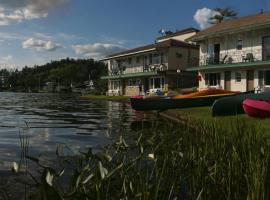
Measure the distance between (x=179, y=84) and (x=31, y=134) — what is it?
111 ft

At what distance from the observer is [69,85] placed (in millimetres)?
115062

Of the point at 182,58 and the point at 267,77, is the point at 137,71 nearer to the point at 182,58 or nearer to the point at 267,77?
the point at 182,58

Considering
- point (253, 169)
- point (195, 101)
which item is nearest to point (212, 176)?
point (253, 169)

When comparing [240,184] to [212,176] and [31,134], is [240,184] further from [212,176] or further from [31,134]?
[31,134]

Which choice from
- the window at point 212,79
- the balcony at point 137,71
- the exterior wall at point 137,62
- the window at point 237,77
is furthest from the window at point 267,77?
the exterior wall at point 137,62

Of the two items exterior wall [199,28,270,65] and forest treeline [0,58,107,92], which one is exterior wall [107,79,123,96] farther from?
exterior wall [199,28,270,65]

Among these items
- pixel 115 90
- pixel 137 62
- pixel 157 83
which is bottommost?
pixel 115 90

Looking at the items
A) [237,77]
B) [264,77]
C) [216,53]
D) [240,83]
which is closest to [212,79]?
[216,53]

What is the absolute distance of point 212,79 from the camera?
39375 millimetres

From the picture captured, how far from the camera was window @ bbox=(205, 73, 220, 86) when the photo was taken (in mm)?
Result: 38800

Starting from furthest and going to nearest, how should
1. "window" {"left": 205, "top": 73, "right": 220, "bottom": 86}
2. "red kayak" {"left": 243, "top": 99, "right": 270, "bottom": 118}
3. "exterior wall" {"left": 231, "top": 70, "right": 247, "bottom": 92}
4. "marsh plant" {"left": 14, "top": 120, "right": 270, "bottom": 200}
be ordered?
"window" {"left": 205, "top": 73, "right": 220, "bottom": 86} → "exterior wall" {"left": 231, "top": 70, "right": 247, "bottom": 92} → "red kayak" {"left": 243, "top": 99, "right": 270, "bottom": 118} → "marsh plant" {"left": 14, "top": 120, "right": 270, "bottom": 200}

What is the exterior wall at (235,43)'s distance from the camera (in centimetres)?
3412

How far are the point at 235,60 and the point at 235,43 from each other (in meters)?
1.54

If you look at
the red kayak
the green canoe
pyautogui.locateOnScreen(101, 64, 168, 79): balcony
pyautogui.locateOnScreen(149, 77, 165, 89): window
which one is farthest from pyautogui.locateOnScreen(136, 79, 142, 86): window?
the red kayak
